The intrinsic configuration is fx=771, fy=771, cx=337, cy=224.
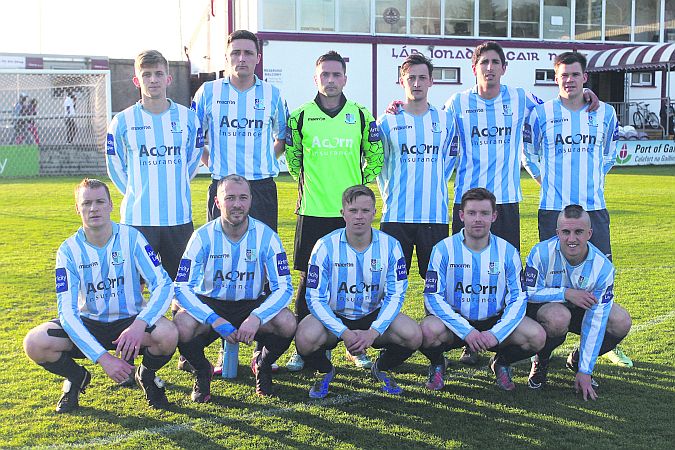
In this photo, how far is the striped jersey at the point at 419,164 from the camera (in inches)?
A: 190

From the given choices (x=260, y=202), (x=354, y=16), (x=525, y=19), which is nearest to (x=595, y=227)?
(x=260, y=202)

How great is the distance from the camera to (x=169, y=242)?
477cm

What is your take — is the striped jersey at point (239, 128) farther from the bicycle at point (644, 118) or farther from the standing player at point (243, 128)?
the bicycle at point (644, 118)

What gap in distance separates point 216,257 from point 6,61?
24.8 m

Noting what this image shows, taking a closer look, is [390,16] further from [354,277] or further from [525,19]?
[354,277]

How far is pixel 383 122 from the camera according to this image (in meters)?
4.93

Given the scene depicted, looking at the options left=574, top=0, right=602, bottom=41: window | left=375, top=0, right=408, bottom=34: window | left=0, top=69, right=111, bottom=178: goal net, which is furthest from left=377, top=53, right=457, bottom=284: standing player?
left=574, top=0, right=602, bottom=41: window

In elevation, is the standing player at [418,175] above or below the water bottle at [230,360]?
above

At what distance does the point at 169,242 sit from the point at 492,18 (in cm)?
2255

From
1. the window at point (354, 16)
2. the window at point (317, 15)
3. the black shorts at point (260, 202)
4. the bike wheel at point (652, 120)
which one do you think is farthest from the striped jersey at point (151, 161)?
the bike wheel at point (652, 120)

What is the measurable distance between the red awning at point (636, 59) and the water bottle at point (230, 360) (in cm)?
2042

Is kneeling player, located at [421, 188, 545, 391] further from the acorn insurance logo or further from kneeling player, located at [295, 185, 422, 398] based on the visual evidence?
the acorn insurance logo

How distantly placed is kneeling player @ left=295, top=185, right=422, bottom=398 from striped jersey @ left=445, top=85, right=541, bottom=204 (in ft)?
2.89

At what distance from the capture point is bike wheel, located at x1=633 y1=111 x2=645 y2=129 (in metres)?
25.4
